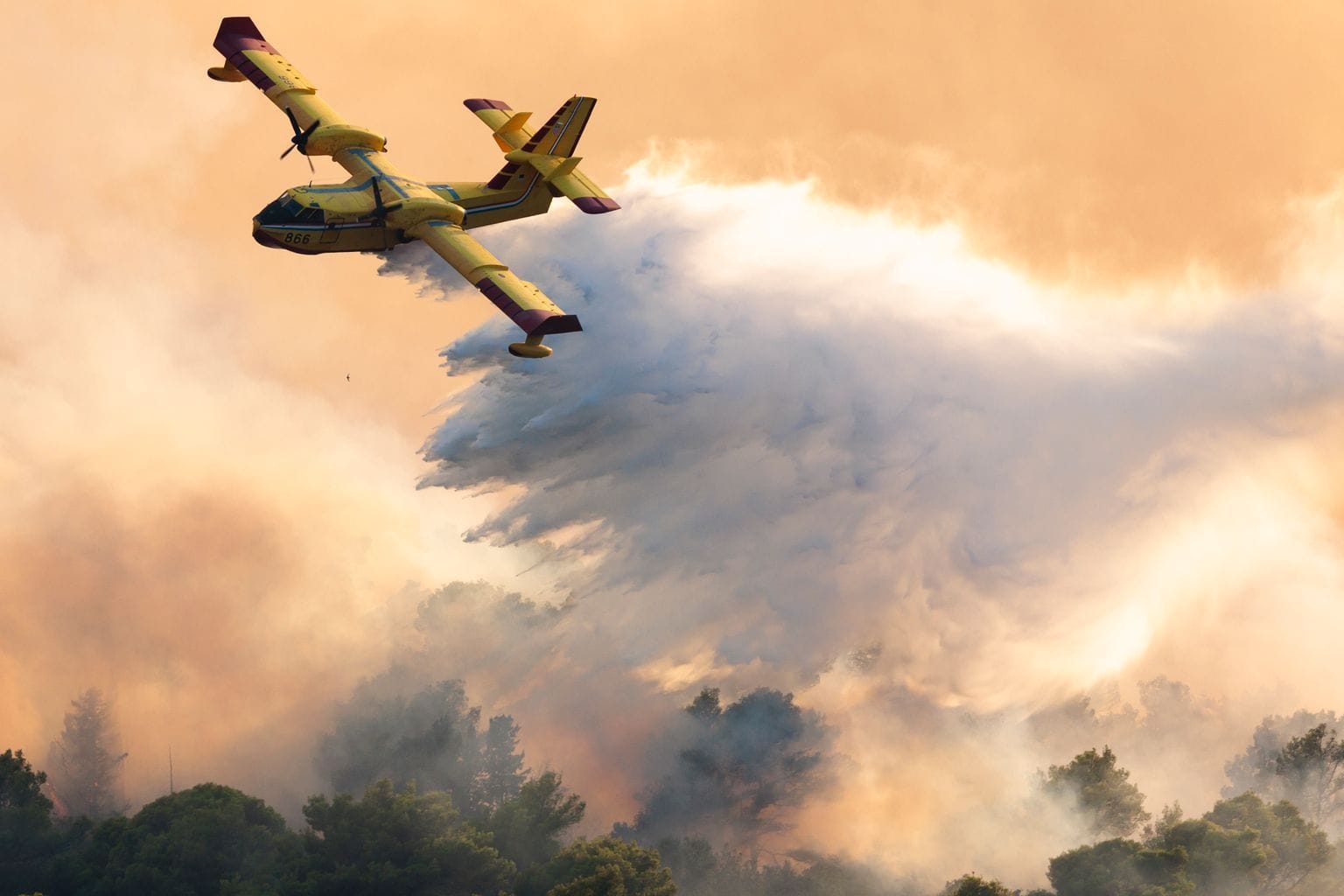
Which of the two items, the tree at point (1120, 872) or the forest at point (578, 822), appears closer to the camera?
the tree at point (1120, 872)

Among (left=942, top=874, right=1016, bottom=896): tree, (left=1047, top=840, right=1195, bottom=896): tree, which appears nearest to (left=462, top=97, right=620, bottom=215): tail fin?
(left=942, top=874, right=1016, bottom=896): tree

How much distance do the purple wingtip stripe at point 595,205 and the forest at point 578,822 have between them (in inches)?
1031

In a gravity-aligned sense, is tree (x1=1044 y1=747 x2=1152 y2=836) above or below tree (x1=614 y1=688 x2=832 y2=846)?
below

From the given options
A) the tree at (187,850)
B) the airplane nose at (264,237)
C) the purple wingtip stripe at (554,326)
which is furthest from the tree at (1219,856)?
the airplane nose at (264,237)

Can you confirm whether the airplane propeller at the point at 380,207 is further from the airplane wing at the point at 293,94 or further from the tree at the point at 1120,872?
the tree at the point at 1120,872

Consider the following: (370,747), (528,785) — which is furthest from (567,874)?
(370,747)

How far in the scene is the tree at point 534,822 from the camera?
8650 centimetres

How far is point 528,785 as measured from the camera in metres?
90.6

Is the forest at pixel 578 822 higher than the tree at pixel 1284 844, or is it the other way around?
the forest at pixel 578 822

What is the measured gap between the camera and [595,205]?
2579 inches

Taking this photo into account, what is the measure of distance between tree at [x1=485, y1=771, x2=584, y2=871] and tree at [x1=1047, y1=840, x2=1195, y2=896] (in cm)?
2421

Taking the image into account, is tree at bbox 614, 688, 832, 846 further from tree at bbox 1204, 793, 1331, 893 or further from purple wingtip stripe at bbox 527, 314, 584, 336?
purple wingtip stripe at bbox 527, 314, 584, 336

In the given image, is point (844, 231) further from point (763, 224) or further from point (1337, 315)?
point (1337, 315)

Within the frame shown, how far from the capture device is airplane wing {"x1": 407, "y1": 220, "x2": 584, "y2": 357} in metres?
57.5
